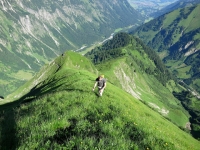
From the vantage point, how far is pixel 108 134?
15.9 m

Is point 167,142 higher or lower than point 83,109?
lower

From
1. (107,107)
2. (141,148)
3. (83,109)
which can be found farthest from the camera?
(107,107)

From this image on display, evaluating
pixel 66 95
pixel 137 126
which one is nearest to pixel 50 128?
pixel 137 126

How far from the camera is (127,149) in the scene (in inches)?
545

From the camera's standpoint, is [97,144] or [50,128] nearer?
[97,144]

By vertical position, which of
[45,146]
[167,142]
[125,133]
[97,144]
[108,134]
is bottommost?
[167,142]

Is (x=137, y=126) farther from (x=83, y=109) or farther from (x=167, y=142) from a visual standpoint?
(x=83, y=109)

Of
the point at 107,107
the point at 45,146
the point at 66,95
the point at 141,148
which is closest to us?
the point at 45,146

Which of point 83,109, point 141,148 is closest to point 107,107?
point 83,109

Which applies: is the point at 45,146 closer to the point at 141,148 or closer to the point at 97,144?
the point at 97,144

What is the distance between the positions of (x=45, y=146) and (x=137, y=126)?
333 inches

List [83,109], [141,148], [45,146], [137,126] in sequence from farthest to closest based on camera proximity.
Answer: [83,109], [137,126], [141,148], [45,146]

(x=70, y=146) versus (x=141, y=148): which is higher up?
(x=70, y=146)

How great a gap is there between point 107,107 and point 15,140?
36.1ft
